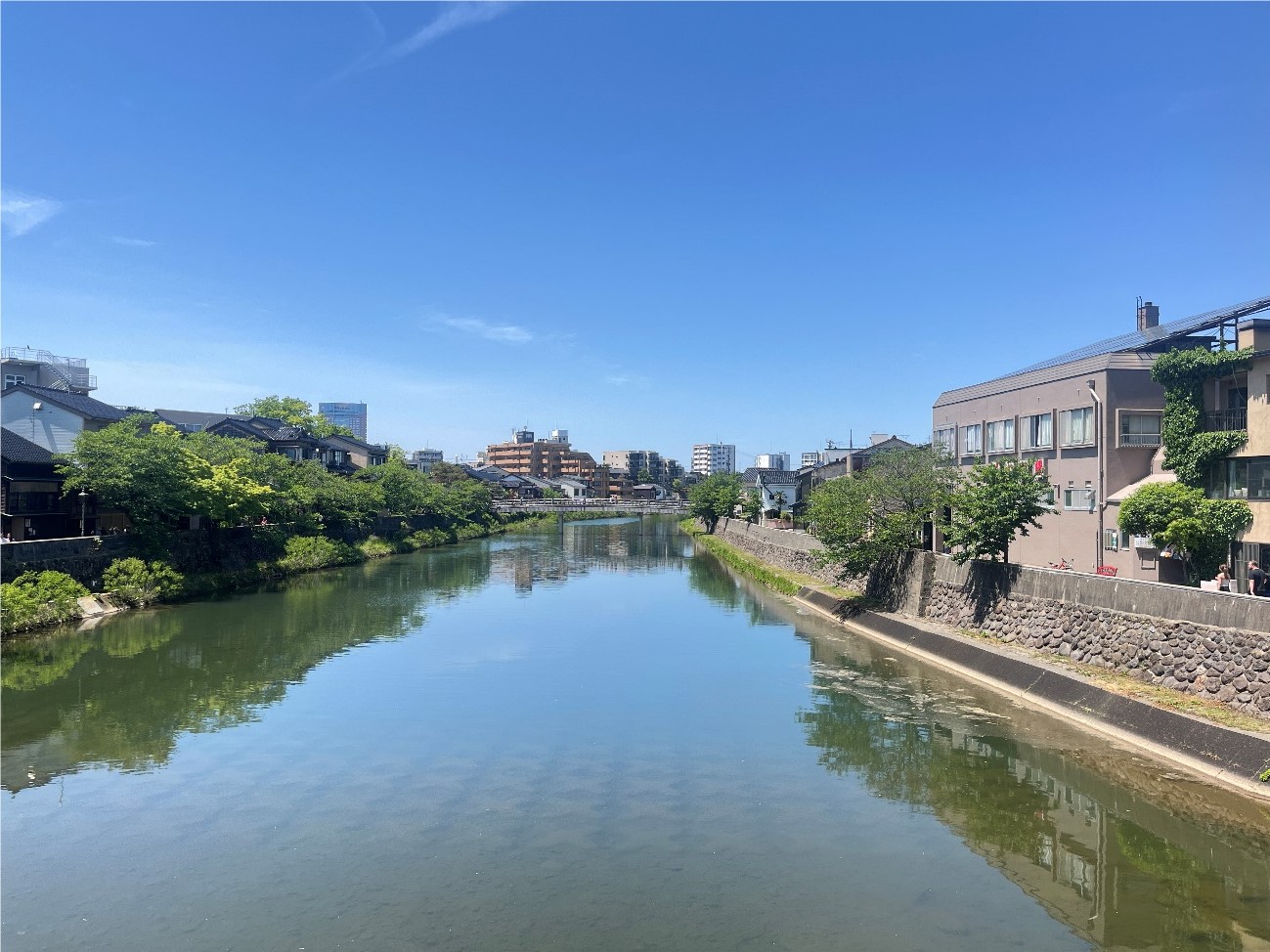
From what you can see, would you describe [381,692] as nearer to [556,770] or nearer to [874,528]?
[556,770]

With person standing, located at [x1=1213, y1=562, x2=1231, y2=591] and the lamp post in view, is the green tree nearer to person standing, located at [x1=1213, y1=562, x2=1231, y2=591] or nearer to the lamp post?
the lamp post

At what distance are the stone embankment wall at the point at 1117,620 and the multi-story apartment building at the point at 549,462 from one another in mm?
121531

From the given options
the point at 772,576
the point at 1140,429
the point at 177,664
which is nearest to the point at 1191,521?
the point at 1140,429

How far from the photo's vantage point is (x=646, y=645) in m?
27.0

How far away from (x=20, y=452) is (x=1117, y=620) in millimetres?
37465

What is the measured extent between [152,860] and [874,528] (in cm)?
2472

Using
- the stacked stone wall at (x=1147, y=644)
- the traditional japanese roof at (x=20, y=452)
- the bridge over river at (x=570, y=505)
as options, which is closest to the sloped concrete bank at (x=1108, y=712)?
the stacked stone wall at (x=1147, y=644)

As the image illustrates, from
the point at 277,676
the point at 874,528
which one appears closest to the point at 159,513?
the point at 277,676

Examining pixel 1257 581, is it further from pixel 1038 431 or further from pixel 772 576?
pixel 772 576

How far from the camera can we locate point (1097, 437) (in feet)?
81.1

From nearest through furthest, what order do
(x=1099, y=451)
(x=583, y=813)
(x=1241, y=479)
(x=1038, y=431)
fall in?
(x=583, y=813) < (x=1241, y=479) < (x=1099, y=451) < (x=1038, y=431)

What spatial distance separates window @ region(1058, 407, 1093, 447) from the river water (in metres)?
9.13

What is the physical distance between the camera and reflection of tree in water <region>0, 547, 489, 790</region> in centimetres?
1652

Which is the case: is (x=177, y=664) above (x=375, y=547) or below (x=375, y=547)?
below
